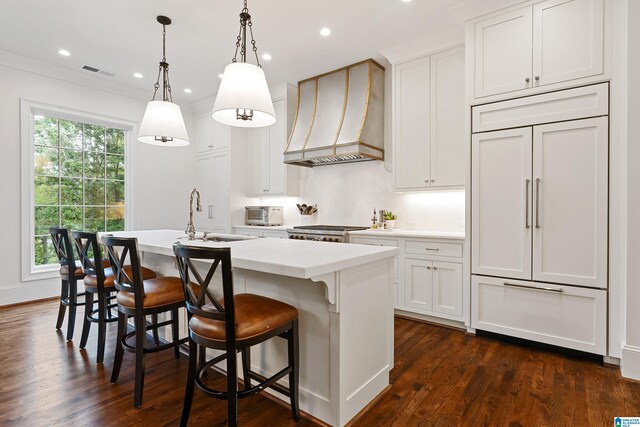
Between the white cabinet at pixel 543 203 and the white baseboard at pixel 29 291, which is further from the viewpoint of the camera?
the white baseboard at pixel 29 291

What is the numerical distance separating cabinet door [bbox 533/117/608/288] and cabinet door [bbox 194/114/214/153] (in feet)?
15.2

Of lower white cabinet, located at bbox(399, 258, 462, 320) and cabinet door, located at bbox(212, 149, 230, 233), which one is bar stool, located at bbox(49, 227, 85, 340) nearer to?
cabinet door, located at bbox(212, 149, 230, 233)

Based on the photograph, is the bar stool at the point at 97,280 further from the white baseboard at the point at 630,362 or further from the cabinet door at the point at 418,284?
the white baseboard at the point at 630,362

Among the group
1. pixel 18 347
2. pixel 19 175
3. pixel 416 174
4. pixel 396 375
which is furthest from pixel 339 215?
pixel 19 175

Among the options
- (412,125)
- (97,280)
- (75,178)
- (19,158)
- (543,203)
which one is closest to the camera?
(97,280)

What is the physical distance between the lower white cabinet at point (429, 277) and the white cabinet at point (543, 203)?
241 millimetres

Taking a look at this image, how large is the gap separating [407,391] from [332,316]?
0.85 m

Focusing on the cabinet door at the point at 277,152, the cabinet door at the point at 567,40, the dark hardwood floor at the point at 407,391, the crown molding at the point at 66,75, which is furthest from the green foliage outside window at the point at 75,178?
the cabinet door at the point at 567,40

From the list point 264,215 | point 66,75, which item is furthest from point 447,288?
point 66,75

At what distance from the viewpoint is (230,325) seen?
58.8 inches

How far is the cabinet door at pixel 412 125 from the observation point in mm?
3639

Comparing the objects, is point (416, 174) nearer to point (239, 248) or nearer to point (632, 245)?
point (632, 245)

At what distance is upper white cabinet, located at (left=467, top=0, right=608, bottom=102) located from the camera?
2.52 meters

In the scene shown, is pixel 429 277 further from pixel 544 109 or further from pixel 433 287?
pixel 544 109
